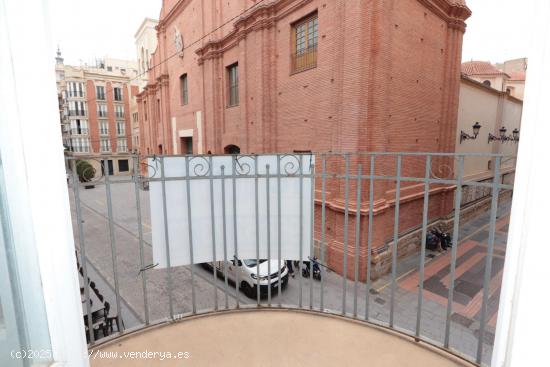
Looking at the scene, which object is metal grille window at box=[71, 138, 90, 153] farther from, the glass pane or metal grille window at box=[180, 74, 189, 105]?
the glass pane

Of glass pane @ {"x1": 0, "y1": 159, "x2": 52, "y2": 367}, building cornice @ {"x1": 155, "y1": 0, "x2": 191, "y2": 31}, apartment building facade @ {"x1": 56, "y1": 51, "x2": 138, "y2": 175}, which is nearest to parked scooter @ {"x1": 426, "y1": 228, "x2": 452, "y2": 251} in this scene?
glass pane @ {"x1": 0, "y1": 159, "x2": 52, "y2": 367}

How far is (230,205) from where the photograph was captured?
300cm

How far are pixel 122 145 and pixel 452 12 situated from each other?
41210mm

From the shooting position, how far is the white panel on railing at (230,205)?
2.71 meters

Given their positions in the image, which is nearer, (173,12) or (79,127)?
(173,12)

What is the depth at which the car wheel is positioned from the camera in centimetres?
797

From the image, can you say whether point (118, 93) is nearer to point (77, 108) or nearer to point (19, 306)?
point (77, 108)

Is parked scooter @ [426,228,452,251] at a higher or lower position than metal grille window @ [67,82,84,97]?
lower

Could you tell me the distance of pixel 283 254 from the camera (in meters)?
3.13

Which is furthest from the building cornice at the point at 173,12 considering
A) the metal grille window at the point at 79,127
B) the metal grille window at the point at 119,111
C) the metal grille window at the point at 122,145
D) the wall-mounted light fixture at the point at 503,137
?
the metal grille window at the point at 79,127

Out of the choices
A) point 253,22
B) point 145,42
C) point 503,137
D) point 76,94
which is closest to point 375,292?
point 253,22

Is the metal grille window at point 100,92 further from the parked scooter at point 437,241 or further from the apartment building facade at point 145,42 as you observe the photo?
the parked scooter at point 437,241

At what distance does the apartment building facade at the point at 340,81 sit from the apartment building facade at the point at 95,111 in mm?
29814

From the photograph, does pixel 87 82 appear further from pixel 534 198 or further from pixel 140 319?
pixel 534 198
